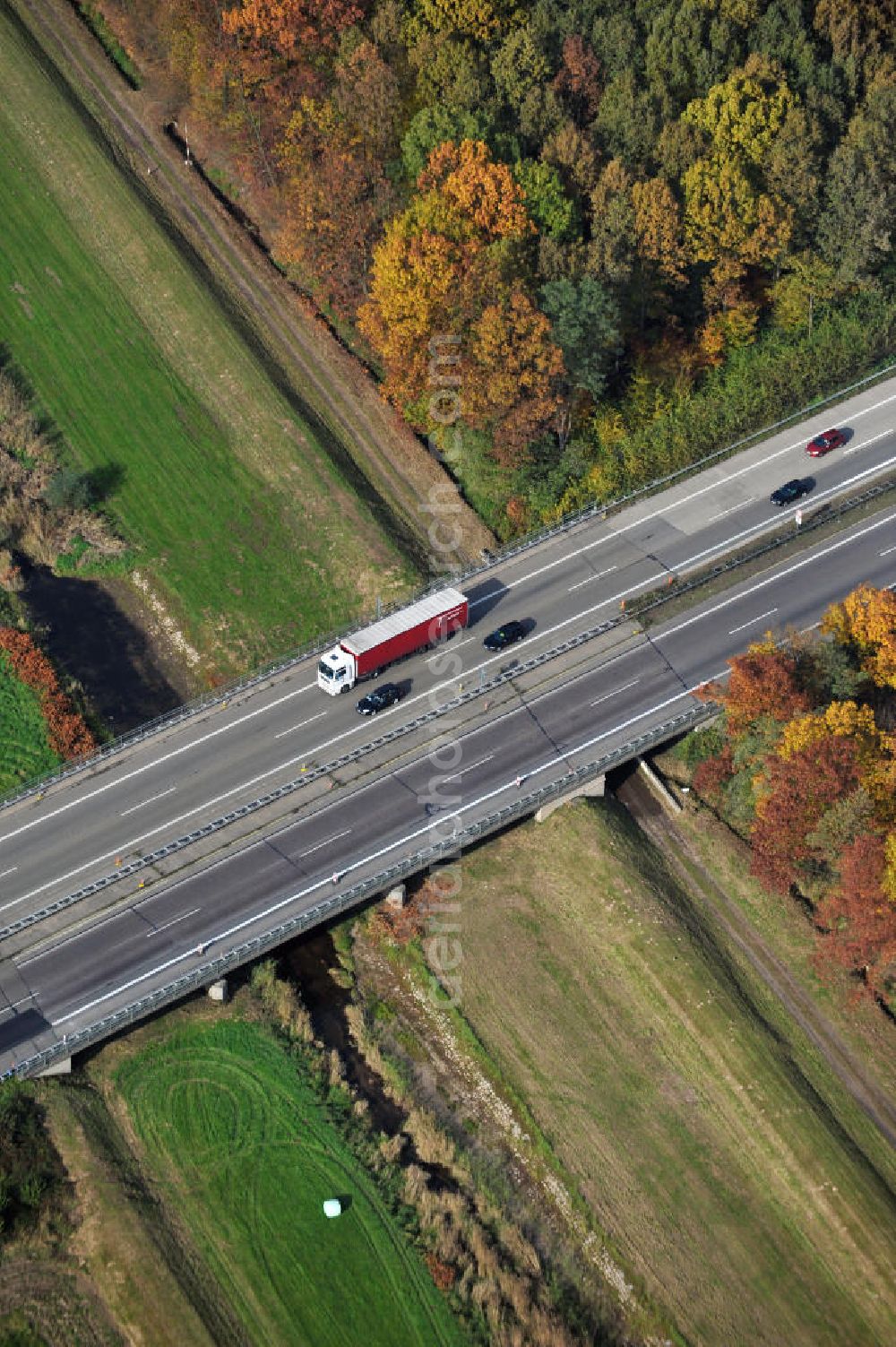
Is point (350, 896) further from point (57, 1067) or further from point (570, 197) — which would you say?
point (570, 197)

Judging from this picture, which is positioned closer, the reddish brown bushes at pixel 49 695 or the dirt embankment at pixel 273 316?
the reddish brown bushes at pixel 49 695

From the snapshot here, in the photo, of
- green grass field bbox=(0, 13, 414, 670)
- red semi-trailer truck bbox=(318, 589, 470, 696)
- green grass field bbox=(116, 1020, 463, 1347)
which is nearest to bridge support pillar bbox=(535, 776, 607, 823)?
red semi-trailer truck bbox=(318, 589, 470, 696)

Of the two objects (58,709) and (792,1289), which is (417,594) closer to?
(58,709)

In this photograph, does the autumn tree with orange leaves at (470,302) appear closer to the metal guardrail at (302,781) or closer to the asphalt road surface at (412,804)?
the metal guardrail at (302,781)

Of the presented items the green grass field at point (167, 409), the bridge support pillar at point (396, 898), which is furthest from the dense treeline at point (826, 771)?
the green grass field at point (167, 409)

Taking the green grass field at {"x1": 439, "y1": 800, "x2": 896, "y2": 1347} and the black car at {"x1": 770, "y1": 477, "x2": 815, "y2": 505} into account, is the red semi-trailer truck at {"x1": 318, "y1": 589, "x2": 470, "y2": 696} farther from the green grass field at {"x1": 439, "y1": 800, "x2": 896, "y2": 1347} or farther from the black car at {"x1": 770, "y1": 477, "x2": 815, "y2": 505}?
the black car at {"x1": 770, "y1": 477, "x2": 815, "y2": 505}

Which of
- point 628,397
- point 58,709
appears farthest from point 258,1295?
point 628,397
